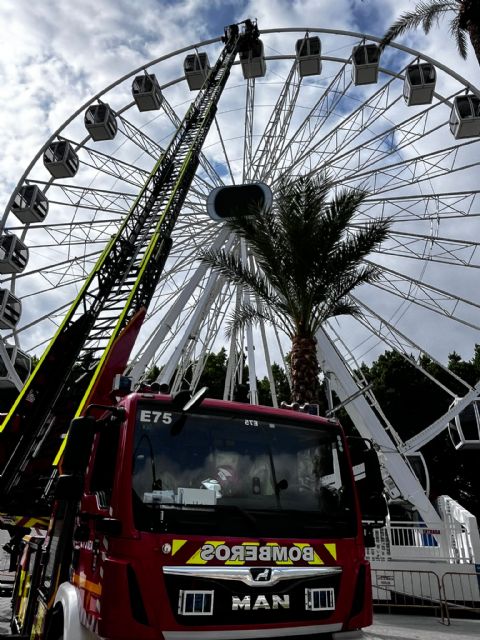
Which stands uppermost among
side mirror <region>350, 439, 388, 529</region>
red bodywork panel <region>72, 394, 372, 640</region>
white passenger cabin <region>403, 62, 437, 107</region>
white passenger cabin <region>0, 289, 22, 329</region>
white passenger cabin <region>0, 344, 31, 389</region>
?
white passenger cabin <region>403, 62, 437, 107</region>

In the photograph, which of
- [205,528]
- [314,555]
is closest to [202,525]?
[205,528]

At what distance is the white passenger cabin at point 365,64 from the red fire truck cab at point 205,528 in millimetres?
17163

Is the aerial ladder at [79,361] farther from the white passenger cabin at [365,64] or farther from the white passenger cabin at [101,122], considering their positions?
the white passenger cabin at [365,64]

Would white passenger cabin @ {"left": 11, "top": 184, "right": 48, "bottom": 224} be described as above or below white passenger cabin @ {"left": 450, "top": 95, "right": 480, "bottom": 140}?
below

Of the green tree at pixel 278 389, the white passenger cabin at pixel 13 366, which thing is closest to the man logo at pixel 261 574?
the white passenger cabin at pixel 13 366

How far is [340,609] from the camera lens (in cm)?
374

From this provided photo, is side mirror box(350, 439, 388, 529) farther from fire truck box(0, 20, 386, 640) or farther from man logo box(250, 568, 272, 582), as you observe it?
man logo box(250, 568, 272, 582)

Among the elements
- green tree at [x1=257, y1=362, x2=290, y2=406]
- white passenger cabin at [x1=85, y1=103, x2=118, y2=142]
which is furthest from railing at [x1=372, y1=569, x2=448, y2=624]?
green tree at [x1=257, y1=362, x2=290, y2=406]

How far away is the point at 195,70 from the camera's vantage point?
2080cm

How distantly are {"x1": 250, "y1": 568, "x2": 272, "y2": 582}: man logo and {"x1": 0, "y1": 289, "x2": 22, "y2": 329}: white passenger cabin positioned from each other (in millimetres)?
15860

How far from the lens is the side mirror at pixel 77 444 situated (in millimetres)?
3664

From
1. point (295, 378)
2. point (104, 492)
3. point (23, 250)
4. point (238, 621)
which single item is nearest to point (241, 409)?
point (104, 492)

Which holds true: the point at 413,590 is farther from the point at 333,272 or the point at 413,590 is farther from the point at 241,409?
the point at 241,409

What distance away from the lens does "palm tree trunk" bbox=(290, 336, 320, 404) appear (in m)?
11.3
